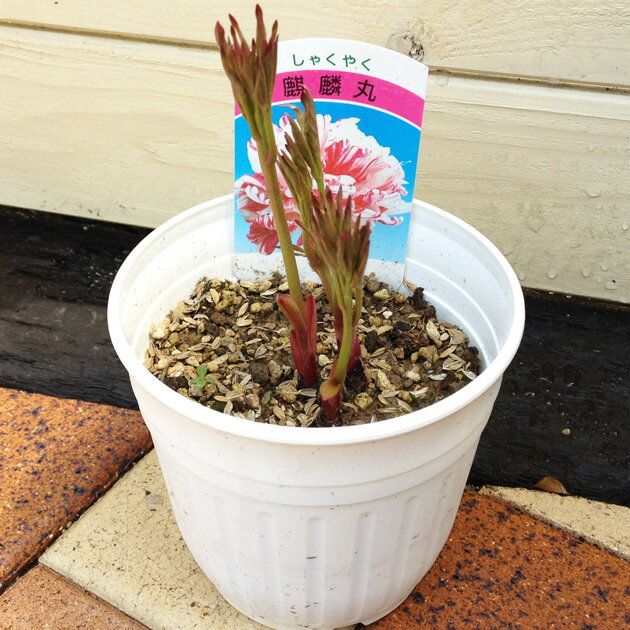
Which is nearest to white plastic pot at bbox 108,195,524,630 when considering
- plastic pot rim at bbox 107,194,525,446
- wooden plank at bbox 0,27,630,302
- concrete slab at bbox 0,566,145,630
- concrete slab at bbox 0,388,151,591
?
plastic pot rim at bbox 107,194,525,446

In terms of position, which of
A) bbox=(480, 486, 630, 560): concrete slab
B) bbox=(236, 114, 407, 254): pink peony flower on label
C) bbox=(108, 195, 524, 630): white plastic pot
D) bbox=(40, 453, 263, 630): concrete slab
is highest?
bbox=(236, 114, 407, 254): pink peony flower on label

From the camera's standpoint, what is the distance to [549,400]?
1223mm

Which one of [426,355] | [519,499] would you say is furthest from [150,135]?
[519,499]

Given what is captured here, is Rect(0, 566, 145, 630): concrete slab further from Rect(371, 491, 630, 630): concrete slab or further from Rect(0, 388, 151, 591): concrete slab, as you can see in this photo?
Rect(371, 491, 630, 630): concrete slab

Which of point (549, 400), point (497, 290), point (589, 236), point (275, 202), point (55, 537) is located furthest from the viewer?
point (589, 236)

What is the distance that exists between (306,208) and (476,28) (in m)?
0.62

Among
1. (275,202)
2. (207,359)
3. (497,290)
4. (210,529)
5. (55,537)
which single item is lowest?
(55,537)

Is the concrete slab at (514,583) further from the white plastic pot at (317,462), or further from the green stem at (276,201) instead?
the green stem at (276,201)

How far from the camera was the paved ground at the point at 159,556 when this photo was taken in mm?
937

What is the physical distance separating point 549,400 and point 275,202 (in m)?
0.70

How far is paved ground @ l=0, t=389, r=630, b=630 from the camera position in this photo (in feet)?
3.07

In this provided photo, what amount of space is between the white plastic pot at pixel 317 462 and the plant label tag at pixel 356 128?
0.21 feet

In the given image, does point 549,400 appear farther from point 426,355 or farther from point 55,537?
point 55,537

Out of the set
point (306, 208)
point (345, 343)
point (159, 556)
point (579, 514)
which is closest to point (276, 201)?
point (306, 208)
